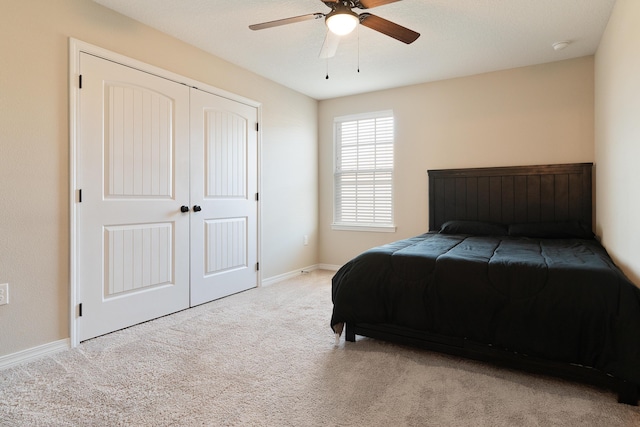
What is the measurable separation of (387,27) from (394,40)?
93cm

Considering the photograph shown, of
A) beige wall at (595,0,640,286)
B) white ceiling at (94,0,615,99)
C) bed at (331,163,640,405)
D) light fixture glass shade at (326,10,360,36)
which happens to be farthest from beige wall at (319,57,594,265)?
light fixture glass shade at (326,10,360,36)

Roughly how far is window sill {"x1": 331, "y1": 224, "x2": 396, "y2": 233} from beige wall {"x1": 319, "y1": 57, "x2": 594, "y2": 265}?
0.06 metres

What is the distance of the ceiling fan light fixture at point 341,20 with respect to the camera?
7.22 feet

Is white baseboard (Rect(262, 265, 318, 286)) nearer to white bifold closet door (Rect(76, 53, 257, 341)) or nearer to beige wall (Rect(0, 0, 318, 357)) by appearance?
white bifold closet door (Rect(76, 53, 257, 341))

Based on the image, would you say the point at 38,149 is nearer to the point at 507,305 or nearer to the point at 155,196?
the point at 155,196

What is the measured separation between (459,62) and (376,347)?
3068 millimetres

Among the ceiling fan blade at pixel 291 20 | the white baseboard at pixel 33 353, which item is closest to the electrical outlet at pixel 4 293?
the white baseboard at pixel 33 353

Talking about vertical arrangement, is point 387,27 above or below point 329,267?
above

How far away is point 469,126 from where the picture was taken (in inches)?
168

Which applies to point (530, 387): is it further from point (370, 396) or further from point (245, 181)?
point (245, 181)

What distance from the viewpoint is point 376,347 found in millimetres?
2492

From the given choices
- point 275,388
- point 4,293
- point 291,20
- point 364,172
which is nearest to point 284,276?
point 364,172

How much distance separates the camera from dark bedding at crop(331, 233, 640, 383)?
1.80 meters

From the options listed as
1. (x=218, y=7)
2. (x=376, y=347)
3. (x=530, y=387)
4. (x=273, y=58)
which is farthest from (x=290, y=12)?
(x=530, y=387)
